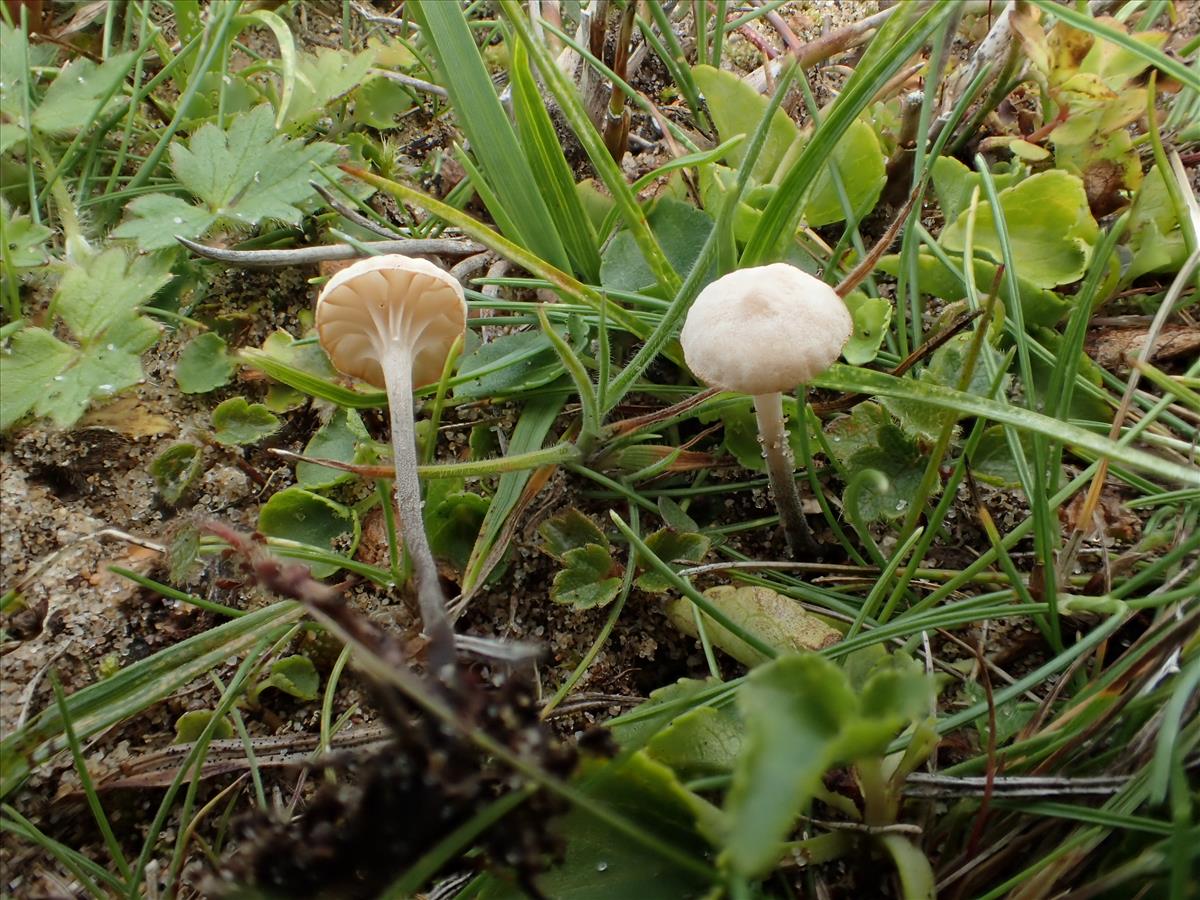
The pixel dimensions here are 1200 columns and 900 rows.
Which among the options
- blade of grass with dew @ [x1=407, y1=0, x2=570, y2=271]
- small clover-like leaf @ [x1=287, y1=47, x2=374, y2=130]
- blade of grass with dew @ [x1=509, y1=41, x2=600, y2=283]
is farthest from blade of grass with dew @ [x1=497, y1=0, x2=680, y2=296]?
small clover-like leaf @ [x1=287, y1=47, x2=374, y2=130]

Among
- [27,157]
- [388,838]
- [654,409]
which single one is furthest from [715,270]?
[27,157]

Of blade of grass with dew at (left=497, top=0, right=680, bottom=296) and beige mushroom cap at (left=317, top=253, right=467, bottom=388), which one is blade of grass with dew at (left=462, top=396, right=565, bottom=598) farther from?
blade of grass with dew at (left=497, top=0, right=680, bottom=296)

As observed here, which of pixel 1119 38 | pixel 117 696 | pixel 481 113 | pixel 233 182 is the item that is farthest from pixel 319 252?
pixel 1119 38

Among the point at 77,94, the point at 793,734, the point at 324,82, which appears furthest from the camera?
the point at 324,82

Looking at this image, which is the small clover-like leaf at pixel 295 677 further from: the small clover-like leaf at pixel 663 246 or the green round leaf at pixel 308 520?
the small clover-like leaf at pixel 663 246

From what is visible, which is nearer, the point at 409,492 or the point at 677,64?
the point at 409,492

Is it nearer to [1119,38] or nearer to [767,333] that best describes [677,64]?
[1119,38]

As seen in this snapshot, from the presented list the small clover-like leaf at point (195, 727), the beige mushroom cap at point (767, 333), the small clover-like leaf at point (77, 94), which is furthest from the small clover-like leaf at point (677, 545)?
the small clover-like leaf at point (77, 94)
